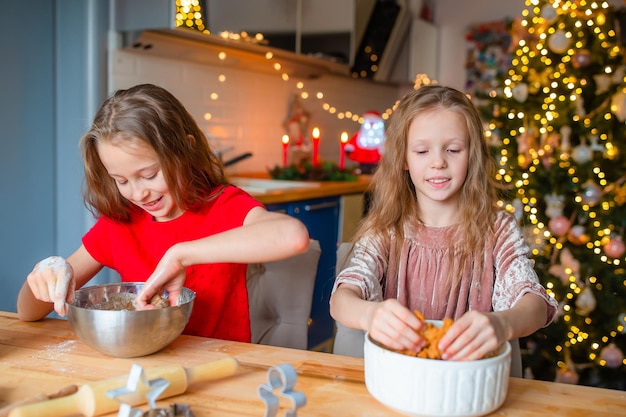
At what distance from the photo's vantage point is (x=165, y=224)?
1494mm

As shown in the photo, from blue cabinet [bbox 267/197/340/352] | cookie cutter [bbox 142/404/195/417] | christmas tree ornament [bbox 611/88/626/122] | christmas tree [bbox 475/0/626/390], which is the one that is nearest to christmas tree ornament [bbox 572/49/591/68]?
christmas tree [bbox 475/0/626/390]

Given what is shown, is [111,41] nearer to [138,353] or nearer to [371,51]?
[138,353]

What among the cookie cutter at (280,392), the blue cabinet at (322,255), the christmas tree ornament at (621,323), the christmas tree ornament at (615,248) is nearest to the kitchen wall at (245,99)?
the blue cabinet at (322,255)

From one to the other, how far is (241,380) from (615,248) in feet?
7.07

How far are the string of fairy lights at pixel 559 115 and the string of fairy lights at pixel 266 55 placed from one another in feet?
2.02

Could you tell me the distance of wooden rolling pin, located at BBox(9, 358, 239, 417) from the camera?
0.78 metres

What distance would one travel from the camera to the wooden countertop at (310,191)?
273 cm

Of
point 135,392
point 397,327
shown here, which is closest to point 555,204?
point 397,327

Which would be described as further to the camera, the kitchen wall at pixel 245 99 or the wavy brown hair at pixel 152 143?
the kitchen wall at pixel 245 99

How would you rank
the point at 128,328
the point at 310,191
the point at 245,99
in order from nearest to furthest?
the point at 128,328 → the point at 310,191 → the point at 245,99

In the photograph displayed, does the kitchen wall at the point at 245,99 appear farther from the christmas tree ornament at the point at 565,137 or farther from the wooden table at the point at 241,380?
the wooden table at the point at 241,380

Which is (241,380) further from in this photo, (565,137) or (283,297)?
(565,137)

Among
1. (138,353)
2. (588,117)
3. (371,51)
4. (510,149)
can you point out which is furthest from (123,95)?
(371,51)

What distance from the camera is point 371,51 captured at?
4.62m
